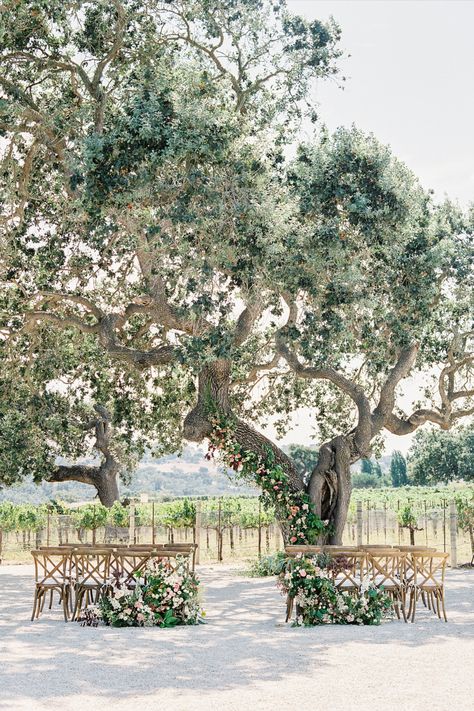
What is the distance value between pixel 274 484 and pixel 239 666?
8.84 m

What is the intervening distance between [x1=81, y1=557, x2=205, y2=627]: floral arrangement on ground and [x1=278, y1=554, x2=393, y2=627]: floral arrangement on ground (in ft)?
4.25

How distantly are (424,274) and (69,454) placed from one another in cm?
1210

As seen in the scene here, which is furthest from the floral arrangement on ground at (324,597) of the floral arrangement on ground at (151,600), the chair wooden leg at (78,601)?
the chair wooden leg at (78,601)

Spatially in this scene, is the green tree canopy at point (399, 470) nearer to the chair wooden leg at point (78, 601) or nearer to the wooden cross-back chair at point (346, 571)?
the wooden cross-back chair at point (346, 571)

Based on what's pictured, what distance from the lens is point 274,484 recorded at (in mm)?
17125

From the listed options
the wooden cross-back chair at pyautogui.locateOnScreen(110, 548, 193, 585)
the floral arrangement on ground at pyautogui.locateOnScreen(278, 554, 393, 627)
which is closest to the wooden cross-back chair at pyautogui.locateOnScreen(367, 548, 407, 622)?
the floral arrangement on ground at pyautogui.locateOnScreen(278, 554, 393, 627)

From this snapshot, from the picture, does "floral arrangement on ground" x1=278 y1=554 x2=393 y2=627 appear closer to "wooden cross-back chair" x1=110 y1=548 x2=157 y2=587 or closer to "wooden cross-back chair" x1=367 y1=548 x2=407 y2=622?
"wooden cross-back chair" x1=367 y1=548 x2=407 y2=622

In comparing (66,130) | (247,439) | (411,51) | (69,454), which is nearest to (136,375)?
(247,439)

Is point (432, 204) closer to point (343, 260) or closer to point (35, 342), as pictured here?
point (343, 260)

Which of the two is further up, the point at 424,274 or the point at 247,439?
the point at 424,274

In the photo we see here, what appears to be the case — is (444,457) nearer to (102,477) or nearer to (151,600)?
(102,477)

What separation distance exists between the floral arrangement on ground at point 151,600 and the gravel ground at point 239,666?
290 mm

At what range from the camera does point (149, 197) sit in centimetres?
1252

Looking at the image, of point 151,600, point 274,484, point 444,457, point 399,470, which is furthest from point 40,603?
point 399,470
